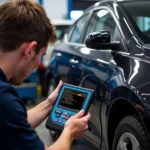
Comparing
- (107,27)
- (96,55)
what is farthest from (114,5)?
(96,55)

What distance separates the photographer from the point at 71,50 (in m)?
3.99

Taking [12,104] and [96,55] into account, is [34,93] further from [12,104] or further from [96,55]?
[12,104]

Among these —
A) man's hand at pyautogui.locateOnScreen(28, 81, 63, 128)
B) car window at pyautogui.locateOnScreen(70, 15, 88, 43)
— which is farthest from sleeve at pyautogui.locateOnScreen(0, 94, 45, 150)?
car window at pyautogui.locateOnScreen(70, 15, 88, 43)

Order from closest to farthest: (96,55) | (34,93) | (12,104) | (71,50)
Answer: (12,104)
(96,55)
(71,50)
(34,93)

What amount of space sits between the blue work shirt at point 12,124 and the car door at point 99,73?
58.5 inches

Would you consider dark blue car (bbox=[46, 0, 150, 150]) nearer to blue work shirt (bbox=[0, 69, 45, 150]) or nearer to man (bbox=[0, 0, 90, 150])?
man (bbox=[0, 0, 90, 150])

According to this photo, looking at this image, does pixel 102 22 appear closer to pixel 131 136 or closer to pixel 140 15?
pixel 140 15

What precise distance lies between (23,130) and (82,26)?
2.71 meters

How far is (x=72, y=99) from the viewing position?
218 centimetres

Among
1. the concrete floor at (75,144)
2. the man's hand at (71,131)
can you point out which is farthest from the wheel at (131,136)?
the concrete floor at (75,144)

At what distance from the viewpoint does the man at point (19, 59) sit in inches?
58.1

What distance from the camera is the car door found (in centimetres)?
302

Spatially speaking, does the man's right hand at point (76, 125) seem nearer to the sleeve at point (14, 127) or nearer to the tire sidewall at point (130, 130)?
the sleeve at point (14, 127)

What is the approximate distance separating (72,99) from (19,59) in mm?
614
